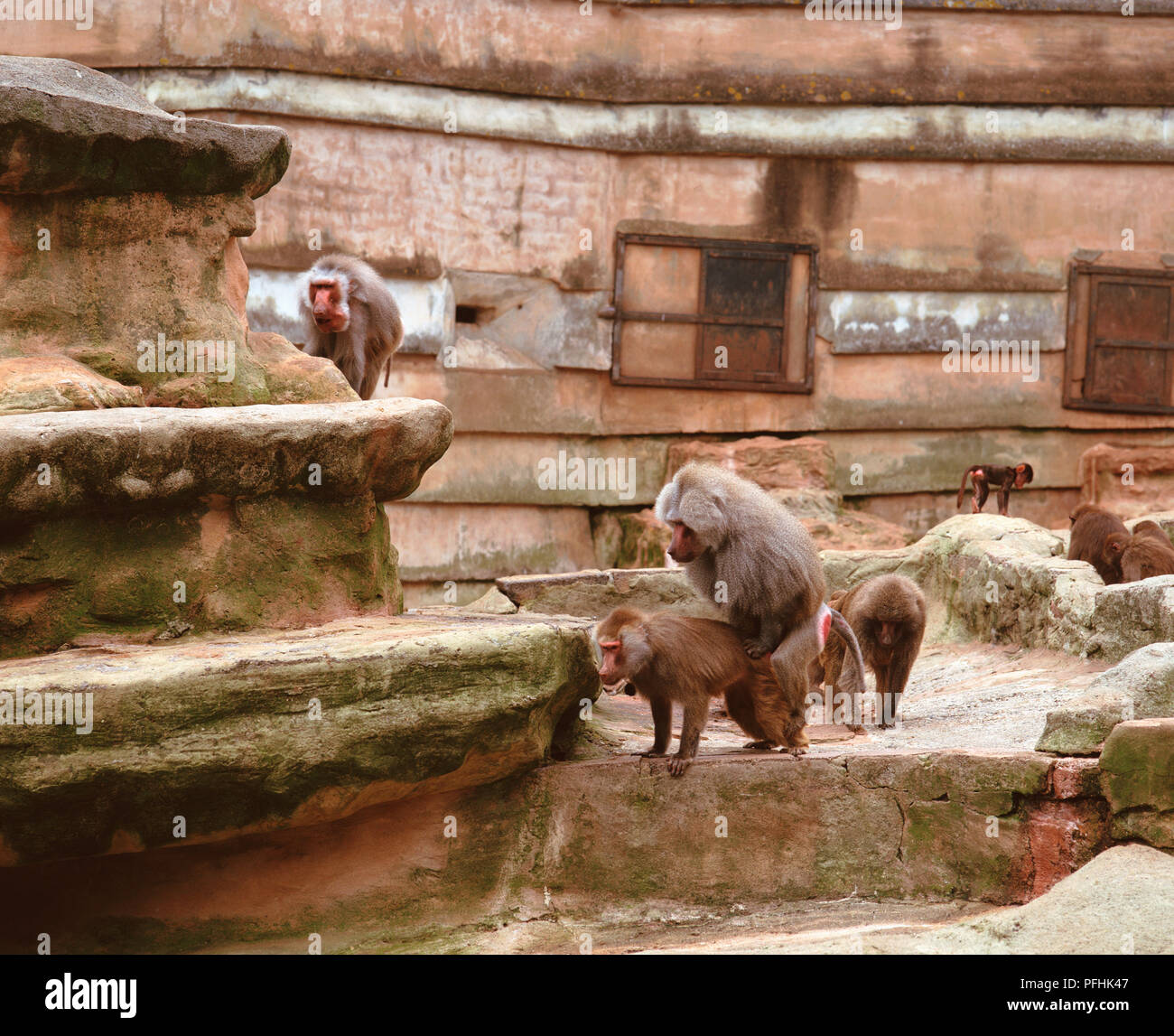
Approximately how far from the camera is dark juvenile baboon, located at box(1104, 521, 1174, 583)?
1044 cm

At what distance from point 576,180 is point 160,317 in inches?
293

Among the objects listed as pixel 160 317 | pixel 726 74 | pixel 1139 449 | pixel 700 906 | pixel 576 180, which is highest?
pixel 726 74

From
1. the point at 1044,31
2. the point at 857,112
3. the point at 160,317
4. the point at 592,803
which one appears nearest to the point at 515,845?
the point at 592,803

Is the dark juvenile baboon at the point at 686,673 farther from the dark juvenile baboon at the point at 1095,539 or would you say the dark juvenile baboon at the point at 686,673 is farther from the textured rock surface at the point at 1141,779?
the dark juvenile baboon at the point at 1095,539

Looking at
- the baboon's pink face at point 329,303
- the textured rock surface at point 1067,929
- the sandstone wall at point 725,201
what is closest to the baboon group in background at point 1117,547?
the sandstone wall at point 725,201

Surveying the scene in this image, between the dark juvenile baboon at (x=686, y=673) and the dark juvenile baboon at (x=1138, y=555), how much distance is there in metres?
4.63

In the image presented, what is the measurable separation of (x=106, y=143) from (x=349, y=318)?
91.7 inches

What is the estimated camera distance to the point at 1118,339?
47.3 feet

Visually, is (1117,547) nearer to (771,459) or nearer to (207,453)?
(771,459)

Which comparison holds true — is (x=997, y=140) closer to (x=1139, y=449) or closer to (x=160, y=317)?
(x=1139, y=449)

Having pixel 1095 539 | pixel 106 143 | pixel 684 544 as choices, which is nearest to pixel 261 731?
pixel 684 544

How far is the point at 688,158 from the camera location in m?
13.9

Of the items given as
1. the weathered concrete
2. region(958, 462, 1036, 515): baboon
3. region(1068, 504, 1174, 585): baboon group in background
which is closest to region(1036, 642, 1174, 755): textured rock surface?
region(1068, 504, 1174, 585): baboon group in background

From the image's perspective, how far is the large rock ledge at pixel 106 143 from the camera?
6254 millimetres
